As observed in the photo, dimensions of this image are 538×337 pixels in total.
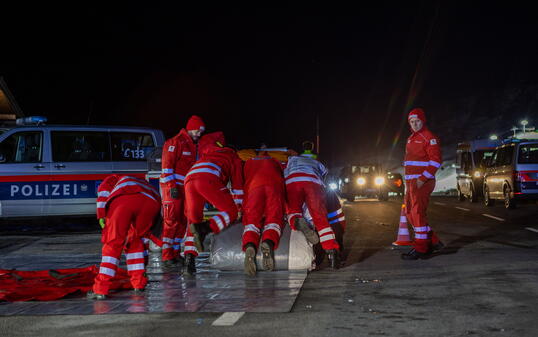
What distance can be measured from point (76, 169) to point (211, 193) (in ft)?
20.0

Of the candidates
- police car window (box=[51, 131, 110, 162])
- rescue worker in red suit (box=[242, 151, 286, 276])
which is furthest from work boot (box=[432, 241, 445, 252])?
police car window (box=[51, 131, 110, 162])

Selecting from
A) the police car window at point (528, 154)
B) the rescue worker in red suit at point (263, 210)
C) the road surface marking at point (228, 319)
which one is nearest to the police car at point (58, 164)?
the rescue worker in red suit at point (263, 210)

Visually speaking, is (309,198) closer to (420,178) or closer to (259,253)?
(259,253)

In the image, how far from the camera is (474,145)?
2498 centimetres

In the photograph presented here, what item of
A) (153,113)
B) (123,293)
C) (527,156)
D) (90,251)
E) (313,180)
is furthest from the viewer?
(153,113)

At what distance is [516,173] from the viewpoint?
61.0 ft

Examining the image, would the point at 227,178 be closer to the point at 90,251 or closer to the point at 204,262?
the point at 204,262

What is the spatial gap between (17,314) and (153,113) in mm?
35158

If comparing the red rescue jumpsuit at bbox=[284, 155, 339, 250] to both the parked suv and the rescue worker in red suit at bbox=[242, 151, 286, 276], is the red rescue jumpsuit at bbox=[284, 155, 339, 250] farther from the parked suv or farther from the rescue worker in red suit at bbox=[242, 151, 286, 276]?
the parked suv

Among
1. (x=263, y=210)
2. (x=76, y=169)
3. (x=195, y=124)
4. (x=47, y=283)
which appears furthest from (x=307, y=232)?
(x=76, y=169)

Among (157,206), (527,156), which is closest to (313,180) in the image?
(157,206)

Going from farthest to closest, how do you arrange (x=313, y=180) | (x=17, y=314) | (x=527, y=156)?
1. (x=527, y=156)
2. (x=313, y=180)
3. (x=17, y=314)

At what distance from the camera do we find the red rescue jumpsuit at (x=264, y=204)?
7.66 m

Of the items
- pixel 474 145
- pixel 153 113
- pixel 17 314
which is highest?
pixel 153 113
